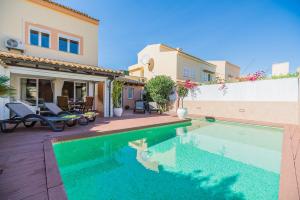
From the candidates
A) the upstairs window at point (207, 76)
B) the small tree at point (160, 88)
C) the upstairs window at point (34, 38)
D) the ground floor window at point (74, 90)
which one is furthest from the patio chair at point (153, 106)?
the upstairs window at point (207, 76)

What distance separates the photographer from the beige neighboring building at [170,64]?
2307 centimetres

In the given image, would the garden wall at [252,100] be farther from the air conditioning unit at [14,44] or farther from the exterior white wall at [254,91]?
the air conditioning unit at [14,44]

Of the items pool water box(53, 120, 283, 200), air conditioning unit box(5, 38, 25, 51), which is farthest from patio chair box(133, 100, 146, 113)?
air conditioning unit box(5, 38, 25, 51)

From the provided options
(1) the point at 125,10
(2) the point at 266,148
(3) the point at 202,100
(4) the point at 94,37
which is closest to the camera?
(2) the point at 266,148

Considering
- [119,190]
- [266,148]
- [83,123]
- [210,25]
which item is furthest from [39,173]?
[210,25]

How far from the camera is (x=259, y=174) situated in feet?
15.9

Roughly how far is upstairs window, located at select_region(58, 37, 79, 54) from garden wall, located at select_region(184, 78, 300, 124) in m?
12.0

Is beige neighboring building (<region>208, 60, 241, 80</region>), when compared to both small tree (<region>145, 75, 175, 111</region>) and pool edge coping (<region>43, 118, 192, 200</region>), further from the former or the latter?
pool edge coping (<region>43, 118, 192, 200</region>)

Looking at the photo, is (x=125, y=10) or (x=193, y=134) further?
(x=125, y=10)

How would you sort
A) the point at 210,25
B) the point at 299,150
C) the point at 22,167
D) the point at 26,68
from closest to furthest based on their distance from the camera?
the point at 22,167, the point at 299,150, the point at 26,68, the point at 210,25

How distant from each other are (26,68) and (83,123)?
4.56 m

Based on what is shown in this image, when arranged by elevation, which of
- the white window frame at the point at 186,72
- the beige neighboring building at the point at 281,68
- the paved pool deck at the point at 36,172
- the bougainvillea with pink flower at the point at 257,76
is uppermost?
the white window frame at the point at 186,72

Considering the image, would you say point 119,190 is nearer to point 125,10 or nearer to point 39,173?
point 39,173

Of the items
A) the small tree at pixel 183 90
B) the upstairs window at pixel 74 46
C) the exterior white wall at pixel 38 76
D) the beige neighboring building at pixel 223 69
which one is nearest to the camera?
the exterior white wall at pixel 38 76
